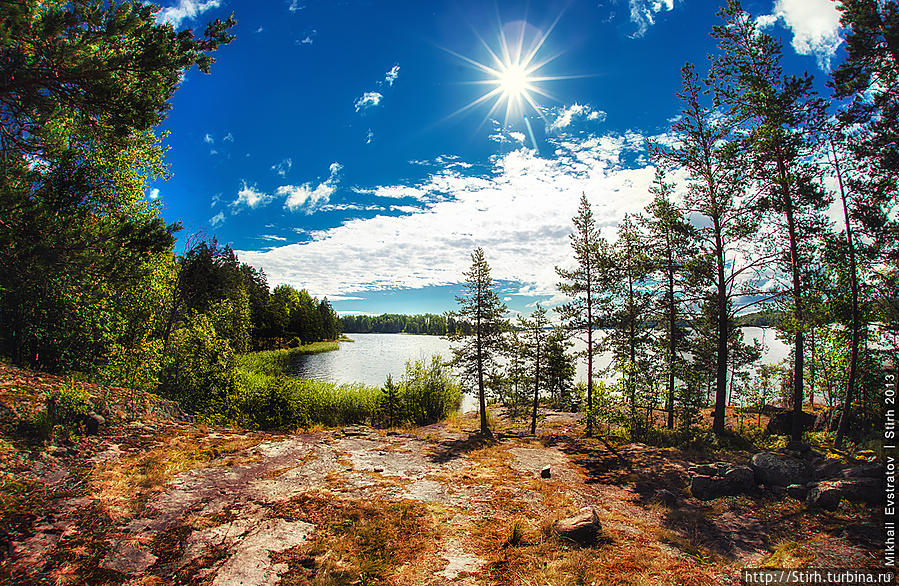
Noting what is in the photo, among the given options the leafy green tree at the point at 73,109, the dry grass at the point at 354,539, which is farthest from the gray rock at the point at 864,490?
the leafy green tree at the point at 73,109

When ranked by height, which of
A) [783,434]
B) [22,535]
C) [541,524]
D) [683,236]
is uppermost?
[683,236]

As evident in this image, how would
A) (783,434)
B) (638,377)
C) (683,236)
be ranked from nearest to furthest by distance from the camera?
(638,377), (683,236), (783,434)

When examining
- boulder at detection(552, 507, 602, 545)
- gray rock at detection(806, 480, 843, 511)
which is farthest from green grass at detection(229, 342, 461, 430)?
gray rock at detection(806, 480, 843, 511)

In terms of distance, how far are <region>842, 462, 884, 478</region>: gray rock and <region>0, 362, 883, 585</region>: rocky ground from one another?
1.00 meters

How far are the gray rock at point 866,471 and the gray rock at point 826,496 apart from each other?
0.56 metres

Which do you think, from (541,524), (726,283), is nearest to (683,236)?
(726,283)

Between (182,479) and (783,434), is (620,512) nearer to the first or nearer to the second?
(182,479)

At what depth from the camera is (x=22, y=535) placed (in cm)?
357

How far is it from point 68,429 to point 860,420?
94.2 feet

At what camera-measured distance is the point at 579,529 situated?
16.3 feet

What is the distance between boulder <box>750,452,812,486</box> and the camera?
24.2ft

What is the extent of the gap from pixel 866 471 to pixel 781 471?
4.97ft

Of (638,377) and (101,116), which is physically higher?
(101,116)

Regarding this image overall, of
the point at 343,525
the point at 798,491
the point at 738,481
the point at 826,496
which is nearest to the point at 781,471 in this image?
the point at 798,491
